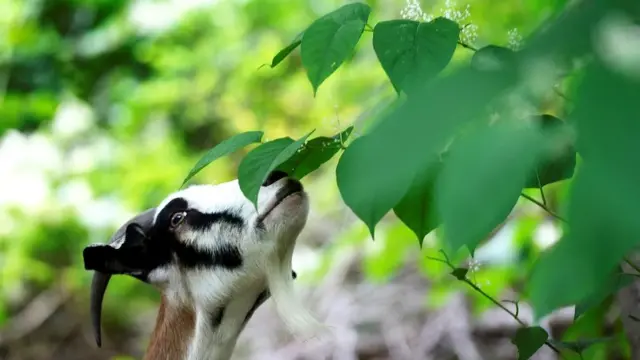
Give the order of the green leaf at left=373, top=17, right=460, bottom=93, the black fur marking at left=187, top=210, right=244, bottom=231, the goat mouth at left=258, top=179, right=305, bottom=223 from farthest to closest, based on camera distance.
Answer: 1. the black fur marking at left=187, top=210, right=244, bottom=231
2. the goat mouth at left=258, top=179, right=305, bottom=223
3. the green leaf at left=373, top=17, right=460, bottom=93

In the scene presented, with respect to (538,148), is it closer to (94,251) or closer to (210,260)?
(210,260)

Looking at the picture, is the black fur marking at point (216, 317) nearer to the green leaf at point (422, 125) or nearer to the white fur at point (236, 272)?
the white fur at point (236, 272)

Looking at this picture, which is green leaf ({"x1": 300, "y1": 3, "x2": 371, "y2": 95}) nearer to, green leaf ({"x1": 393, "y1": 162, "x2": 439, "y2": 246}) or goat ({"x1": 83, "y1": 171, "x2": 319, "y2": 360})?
green leaf ({"x1": 393, "y1": 162, "x2": 439, "y2": 246})

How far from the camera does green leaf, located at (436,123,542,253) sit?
47 cm

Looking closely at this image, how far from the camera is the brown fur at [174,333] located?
1.94 m

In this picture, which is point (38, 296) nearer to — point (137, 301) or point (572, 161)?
point (137, 301)

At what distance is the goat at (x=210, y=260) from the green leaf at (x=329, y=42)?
523 millimetres

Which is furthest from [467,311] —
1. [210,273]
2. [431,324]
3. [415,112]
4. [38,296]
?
[415,112]

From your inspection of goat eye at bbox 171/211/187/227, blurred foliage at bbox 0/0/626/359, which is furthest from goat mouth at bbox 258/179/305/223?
blurred foliage at bbox 0/0/626/359

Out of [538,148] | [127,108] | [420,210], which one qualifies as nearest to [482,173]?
[538,148]

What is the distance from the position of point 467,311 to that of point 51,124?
8.81 feet

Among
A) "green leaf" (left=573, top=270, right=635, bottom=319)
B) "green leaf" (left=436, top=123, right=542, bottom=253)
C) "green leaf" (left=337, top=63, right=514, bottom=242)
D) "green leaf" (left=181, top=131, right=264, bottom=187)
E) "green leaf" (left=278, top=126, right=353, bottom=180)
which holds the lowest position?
"green leaf" (left=573, top=270, right=635, bottom=319)

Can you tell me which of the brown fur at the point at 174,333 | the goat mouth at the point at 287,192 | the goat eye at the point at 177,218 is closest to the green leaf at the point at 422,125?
the goat mouth at the point at 287,192

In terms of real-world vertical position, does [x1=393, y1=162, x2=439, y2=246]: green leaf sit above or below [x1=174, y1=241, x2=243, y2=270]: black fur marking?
above
